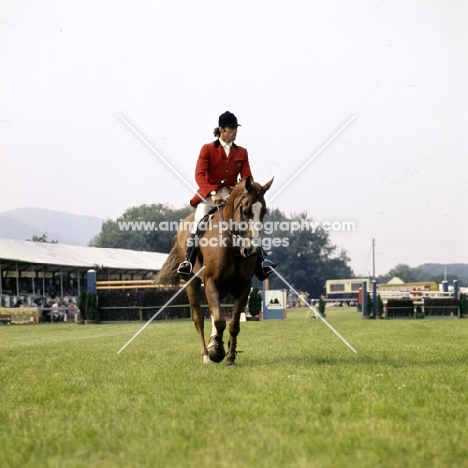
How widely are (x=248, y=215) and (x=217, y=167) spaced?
1.67 metres

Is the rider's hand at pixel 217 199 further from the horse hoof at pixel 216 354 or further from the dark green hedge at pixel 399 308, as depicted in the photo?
the dark green hedge at pixel 399 308

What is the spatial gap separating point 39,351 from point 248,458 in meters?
10.2

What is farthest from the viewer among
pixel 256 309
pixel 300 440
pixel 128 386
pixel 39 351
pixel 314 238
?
pixel 314 238

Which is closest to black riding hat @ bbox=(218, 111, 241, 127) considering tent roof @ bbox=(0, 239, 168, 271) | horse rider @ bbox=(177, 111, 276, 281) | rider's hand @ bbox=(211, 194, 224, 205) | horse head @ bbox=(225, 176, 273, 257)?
horse rider @ bbox=(177, 111, 276, 281)

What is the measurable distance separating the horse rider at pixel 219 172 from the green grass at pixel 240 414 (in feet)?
4.94

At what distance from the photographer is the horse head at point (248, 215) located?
30.0 feet

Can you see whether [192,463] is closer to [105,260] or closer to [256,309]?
[256,309]

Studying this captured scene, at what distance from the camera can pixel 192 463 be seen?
3.99 meters

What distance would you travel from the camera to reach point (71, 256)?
167ft

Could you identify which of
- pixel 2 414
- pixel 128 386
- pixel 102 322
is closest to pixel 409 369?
pixel 128 386

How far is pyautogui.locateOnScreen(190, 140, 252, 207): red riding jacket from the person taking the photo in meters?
10.5

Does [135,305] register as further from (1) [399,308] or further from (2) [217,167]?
(2) [217,167]

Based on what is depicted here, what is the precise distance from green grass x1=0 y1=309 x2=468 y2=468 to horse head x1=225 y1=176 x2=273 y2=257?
1515mm

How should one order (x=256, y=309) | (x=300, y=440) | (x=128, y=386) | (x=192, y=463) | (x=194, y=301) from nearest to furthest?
(x=192, y=463)
(x=300, y=440)
(x=128, y=386)
(x=194, y=301)
(x=256, y=309)
